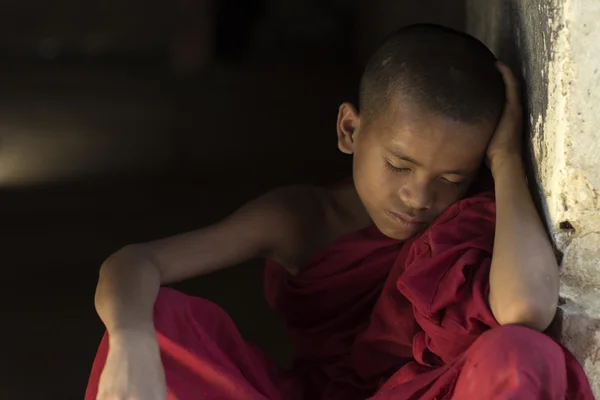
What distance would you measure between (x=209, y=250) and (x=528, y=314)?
1.91 ft

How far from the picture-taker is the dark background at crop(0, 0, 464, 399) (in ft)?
7.91

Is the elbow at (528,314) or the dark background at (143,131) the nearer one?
the elbow at (528,314)

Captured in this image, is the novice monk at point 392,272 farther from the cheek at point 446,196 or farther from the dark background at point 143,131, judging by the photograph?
the dark background at point 143,131

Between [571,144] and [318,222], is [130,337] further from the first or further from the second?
[571,144]

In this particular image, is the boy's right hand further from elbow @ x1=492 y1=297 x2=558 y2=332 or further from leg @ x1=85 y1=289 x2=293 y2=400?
elbow @ x1=492 y1=297 x2=558 y2=332

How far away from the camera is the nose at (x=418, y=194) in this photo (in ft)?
4.34

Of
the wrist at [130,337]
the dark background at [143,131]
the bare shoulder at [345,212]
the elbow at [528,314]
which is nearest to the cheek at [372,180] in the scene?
the bare shoulder at [345,212]

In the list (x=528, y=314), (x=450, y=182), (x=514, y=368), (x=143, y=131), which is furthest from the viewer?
(x=143, y=131)

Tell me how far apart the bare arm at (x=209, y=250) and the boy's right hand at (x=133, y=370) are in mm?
23

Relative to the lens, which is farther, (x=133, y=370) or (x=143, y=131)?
(x=143, y=131)

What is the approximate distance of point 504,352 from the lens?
3.36ft

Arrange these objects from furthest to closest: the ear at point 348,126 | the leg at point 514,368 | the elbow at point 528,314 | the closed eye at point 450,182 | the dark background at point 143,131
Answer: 1. the dark background at point 143,131
2. the ear at point 348,126
3. the closed eye at point 450,182
4. the elbow at point 528,314
5. the leg at point 514,368

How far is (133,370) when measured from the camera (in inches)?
46.8

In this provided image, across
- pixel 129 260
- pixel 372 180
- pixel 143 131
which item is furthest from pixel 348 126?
pixel 143 131
